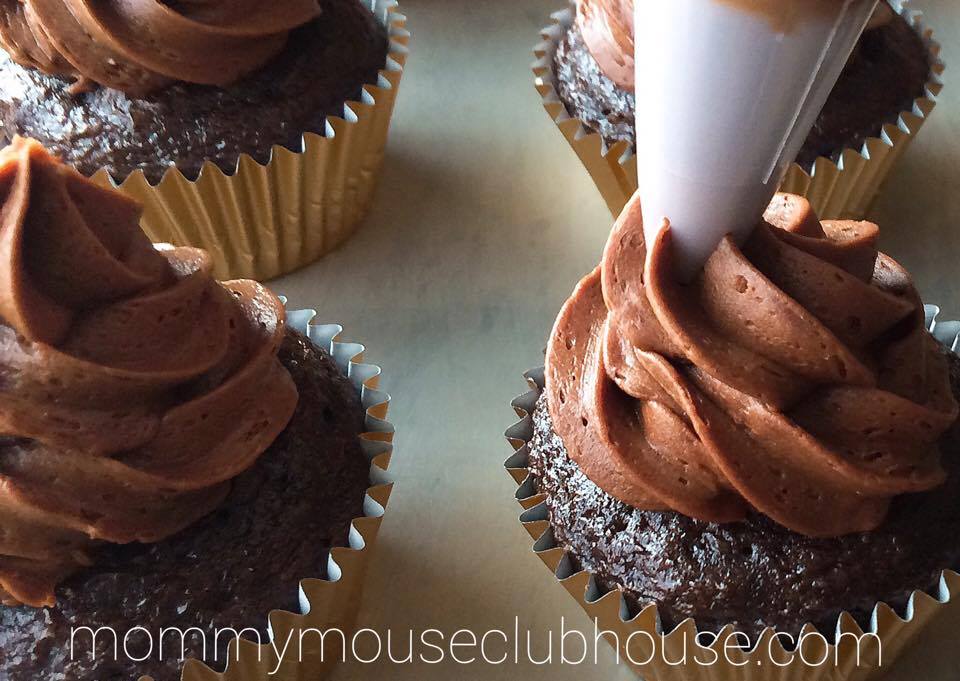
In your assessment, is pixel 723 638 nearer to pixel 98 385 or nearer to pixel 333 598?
pixel 333 598

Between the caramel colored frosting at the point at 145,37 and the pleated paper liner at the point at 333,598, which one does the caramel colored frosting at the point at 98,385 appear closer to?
the pleated paper liner at the point at 333,598

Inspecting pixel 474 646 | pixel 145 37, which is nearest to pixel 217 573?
A: pixel 474 646

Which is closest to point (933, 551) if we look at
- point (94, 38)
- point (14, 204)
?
point (14, 204)

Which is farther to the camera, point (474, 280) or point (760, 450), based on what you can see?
point (474, 280)

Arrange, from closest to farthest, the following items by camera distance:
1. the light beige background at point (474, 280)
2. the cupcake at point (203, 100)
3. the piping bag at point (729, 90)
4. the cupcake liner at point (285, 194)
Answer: the piping bag at point (729, 90)
the light beige background at point (474, 280)
the cupcake at point (203, 100)
the cupcake liner at point (285, 194)

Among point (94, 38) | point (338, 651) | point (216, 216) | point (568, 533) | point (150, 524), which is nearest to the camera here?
point (150, 524)

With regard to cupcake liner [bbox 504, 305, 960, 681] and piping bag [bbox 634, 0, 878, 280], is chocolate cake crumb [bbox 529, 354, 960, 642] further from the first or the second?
piping bag [bbox 634, 0, 878, 280]

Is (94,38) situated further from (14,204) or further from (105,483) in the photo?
(105,483)

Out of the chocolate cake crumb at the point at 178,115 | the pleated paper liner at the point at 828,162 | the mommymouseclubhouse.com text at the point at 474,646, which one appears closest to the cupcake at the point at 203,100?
the chocolate cake crumb at the point at 178,115
